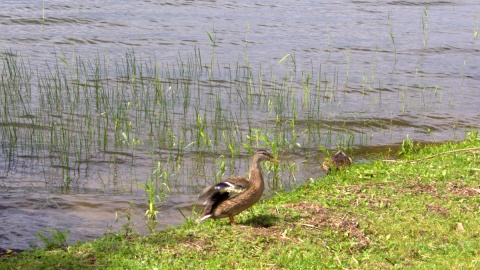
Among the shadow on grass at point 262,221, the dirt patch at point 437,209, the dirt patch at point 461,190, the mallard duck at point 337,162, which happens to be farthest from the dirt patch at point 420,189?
the shadow on grass at point 262,221

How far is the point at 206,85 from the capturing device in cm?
1453

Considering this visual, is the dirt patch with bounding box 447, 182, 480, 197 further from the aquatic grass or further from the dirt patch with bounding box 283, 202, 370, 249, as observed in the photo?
the aquatic grass

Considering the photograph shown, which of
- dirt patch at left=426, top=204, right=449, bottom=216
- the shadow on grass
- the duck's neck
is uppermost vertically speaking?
the duck's neck

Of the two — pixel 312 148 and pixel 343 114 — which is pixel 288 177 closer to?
pixel 312 148

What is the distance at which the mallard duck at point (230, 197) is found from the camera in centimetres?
724

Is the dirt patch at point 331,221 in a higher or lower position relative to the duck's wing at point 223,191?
lower

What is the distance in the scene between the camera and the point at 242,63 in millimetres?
16219

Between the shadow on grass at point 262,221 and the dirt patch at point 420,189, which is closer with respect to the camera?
the shadow on grass at point 262,221

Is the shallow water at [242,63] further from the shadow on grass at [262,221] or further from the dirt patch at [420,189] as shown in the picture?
the dirt patch at [420,189]

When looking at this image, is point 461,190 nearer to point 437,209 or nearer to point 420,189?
point 420,189

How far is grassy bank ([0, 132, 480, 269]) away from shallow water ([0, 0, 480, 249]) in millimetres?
1464

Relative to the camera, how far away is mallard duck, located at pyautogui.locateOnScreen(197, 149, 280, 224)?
724cm

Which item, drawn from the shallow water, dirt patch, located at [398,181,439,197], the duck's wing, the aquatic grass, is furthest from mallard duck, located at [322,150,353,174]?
the duck's wing

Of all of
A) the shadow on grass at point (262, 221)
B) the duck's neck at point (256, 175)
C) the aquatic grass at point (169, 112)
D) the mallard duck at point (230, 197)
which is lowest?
the aquatic grass at point (169, 112)
